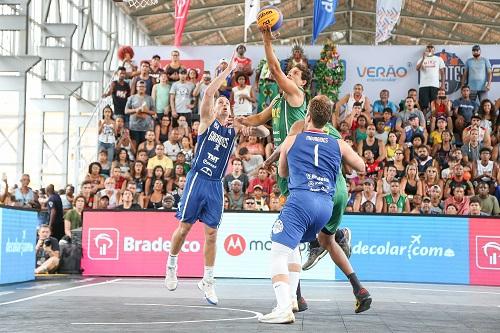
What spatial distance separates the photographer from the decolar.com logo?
17.0 ft

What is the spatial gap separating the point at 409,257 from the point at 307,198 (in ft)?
26.6

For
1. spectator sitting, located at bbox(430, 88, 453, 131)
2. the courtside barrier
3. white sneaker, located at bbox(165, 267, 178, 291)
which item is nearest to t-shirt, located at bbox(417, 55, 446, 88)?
spectator sitting, located at bbox(430, 88, 453, 131)

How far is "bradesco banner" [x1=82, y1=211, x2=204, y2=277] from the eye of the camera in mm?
14805

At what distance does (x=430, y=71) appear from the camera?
749 inches

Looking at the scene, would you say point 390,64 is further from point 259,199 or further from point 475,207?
point 259,199

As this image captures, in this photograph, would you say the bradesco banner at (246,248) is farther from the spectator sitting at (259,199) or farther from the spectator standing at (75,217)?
the spectator standing at (75,217)

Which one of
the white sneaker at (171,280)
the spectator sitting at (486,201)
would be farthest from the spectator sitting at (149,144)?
the white sneaker at (171,280)

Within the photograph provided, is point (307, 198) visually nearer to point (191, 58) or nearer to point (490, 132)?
point (490, 132)

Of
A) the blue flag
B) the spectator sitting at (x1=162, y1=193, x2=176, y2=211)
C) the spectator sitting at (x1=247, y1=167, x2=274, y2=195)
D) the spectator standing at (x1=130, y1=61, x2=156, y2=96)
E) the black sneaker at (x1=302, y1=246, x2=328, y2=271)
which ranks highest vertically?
the blue flag

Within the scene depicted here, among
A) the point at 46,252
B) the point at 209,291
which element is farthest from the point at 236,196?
the point at 209,291

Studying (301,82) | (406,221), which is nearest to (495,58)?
(406,221)

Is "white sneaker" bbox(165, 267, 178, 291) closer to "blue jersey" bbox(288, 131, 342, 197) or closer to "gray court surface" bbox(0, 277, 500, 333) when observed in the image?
"gray court surface" bbox(0, 277, 500, 333)

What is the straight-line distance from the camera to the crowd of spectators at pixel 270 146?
620 inches

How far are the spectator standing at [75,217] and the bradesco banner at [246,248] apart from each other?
284 cm
